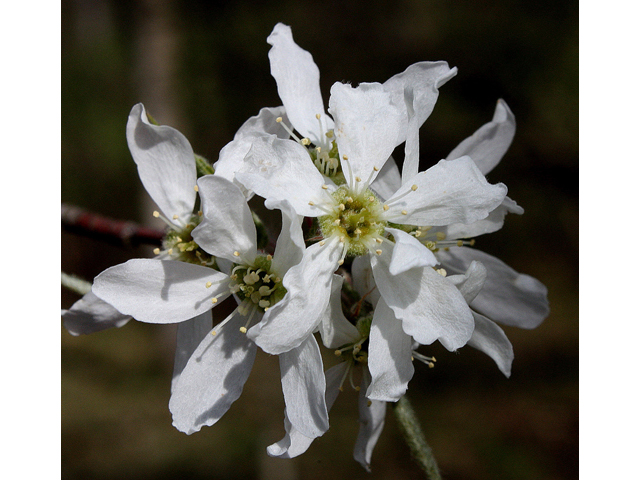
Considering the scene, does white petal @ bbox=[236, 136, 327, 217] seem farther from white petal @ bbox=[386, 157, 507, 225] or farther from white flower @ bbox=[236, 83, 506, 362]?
white petal @ bbox=[386, 157, 507, 225]

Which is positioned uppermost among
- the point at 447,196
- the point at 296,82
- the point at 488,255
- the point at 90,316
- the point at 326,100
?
the point at 326,100

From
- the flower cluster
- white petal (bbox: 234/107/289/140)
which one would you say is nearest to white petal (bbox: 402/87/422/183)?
the flower cluster

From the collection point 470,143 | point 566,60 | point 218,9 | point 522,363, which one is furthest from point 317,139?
point 218,9

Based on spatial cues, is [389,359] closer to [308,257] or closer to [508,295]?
[308,257]

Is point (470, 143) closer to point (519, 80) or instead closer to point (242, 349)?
point (242, 349)

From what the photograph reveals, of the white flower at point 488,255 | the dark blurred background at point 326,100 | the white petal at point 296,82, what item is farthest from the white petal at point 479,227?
the dark blurred background at point 326,100

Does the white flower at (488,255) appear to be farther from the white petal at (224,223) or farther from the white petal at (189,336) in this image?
the white petal at (189,336)

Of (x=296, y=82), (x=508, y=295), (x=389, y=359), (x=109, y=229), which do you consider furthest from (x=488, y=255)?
(x=109, y=229)
